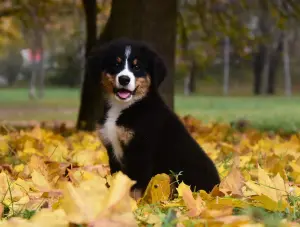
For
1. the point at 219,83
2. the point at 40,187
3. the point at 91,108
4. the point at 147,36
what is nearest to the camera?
the point at 40,187

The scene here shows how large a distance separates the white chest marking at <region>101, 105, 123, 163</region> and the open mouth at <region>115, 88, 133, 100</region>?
0.09 meters

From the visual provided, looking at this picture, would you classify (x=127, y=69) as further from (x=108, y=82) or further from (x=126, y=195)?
(x=126, y=195)

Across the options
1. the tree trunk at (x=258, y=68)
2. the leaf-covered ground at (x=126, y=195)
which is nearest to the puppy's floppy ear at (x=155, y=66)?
the leaf-covered ground at (x=126, y=195)

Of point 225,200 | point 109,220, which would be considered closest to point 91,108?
point 225,200

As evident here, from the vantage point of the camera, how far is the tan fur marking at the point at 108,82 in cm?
328

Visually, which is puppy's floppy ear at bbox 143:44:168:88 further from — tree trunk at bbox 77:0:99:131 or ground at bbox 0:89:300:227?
tree trunk at bbox 77:0:99:131

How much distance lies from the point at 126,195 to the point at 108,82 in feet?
5.22

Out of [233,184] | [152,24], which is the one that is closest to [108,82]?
[233,184]

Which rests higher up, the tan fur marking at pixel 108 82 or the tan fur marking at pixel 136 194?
the tan fur marking at pixel 108 82

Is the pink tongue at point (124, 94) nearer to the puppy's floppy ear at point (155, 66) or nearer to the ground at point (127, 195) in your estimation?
the puppy's floppy ear at point (155, 66)

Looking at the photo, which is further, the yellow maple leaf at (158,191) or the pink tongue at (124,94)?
the pink tongue at (124,94)

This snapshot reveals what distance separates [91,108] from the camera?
7.86m

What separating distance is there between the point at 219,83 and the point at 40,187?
51207 mm

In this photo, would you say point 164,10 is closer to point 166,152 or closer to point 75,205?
point 166,152
